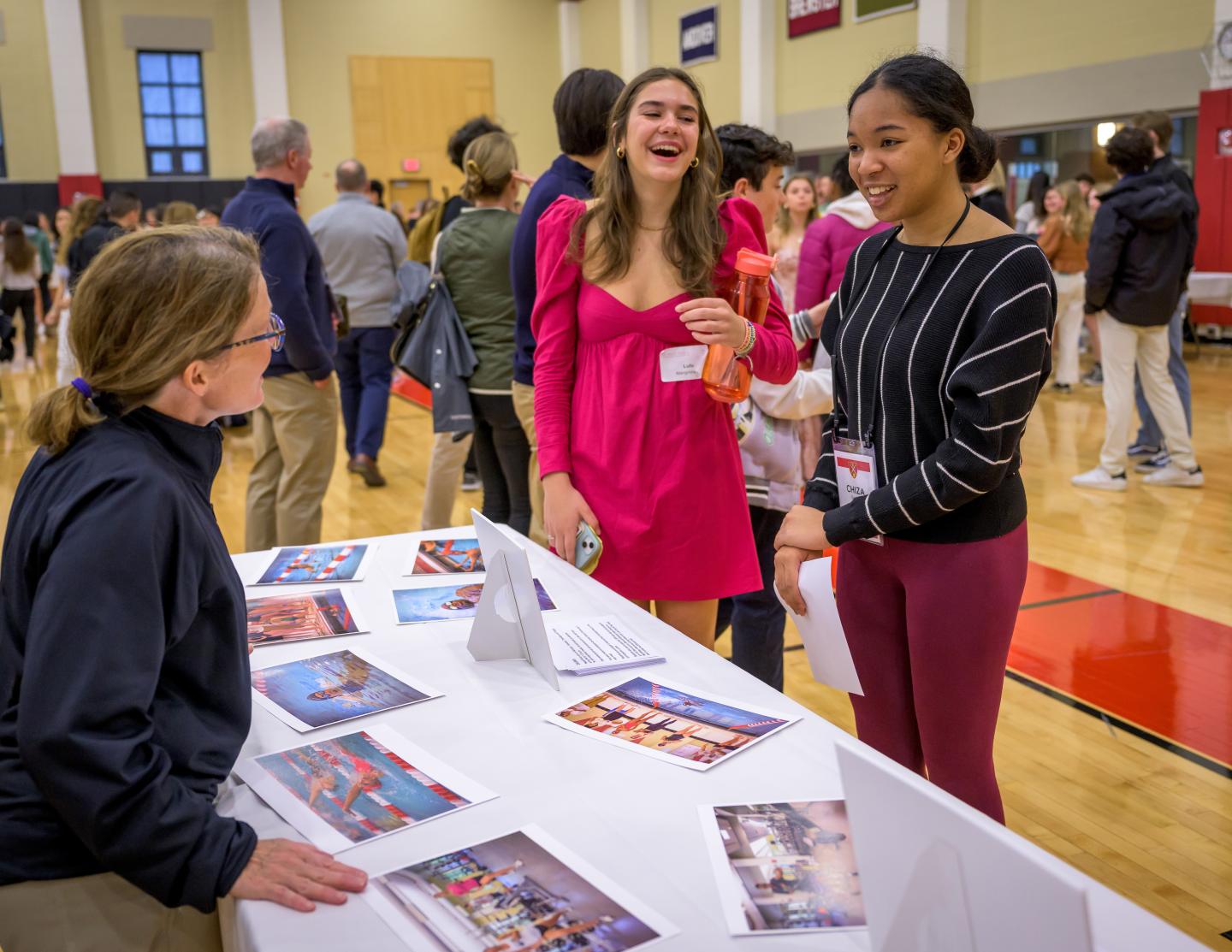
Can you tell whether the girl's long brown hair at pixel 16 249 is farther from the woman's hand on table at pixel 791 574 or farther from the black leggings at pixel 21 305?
the woman's hand on table at pixel 791 574

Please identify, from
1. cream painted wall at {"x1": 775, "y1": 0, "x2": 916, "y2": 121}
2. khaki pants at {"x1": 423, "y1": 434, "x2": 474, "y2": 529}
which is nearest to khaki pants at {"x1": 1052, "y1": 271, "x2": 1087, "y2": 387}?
cream painted wall at {"x1": 775, "y1": 0, "x2": 916, "y2": 121}

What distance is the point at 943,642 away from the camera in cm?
160

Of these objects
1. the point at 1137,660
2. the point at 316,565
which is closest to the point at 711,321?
the point at 316,565

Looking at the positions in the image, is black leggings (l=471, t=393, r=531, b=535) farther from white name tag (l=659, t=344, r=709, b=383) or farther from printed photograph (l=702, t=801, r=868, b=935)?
printed photograph (l=702, t=801, r=868, b=935)

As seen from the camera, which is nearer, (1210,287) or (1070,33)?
(1210,287)

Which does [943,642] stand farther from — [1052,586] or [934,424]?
[1052,586]

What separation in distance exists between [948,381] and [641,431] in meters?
0.68

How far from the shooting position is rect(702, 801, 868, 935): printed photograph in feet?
3.55

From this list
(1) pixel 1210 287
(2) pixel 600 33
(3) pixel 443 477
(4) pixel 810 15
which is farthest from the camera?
(2) pixel 600 33

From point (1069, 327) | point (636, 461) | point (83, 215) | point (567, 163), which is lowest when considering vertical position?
point (1069, 327)

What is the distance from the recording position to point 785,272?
5.26 m

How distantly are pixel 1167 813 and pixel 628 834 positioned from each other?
1.80 meters

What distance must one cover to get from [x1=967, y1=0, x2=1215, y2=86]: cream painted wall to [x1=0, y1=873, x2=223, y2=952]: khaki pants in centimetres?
973

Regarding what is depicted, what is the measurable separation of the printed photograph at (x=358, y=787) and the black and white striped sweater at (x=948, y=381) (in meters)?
0.71
